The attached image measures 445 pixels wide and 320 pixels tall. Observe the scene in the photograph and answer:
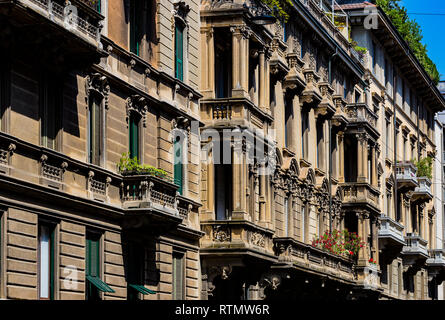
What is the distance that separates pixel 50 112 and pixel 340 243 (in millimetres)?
26845

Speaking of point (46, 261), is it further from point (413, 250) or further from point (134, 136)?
point (413, 250)

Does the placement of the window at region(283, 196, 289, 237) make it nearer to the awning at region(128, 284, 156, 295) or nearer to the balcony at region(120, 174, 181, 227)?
the awning at region(128, 284, 156, 295)

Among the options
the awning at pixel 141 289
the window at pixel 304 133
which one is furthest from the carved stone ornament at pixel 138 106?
the window at pixel 304 133

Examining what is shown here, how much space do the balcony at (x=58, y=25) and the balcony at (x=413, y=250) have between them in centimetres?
4356

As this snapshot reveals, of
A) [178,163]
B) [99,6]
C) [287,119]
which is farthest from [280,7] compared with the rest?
[99,6]

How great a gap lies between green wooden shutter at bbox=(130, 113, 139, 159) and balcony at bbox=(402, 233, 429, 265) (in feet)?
126

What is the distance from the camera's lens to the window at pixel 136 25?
30184mm

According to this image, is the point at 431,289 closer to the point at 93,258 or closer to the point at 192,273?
the point at 192,273

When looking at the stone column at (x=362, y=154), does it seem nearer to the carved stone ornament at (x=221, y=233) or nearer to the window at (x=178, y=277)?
the carved stone ornament at (x=221, y=233)

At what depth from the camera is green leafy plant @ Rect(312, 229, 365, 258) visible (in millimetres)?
46719

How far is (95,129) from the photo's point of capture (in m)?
27.5

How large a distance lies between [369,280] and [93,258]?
27.8 m

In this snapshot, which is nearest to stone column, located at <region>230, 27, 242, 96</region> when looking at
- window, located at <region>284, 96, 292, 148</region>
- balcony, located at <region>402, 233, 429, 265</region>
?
window, located at <region>284, 96, 292, 148</region>

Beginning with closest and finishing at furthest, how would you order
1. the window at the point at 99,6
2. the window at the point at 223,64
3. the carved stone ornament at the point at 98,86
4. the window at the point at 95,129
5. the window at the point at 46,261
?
the window at the point at 46,261, the carved stone ornament at the point at 98,86, the window at the point at 95,129, the window at the point at 99,6, the window at the point at 223,64
